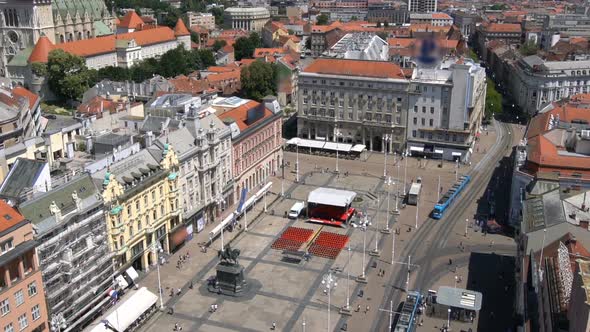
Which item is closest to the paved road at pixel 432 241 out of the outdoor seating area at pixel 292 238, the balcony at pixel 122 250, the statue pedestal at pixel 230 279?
the outdoor seating area at pixel 292 238

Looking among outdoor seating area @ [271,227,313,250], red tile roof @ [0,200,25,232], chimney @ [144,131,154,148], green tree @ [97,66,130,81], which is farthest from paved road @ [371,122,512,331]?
green tree @ [97,66,130,81]

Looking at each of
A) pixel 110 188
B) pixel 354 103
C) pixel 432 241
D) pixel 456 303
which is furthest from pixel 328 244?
pixel 354 103

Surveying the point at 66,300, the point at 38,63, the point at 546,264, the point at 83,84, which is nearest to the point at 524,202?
the point at 546,264

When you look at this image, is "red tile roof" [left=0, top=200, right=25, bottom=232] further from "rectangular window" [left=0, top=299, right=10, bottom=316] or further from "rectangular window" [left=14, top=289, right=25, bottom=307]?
"rectangular window" [left=0, top=299, right=10, bottom=316]

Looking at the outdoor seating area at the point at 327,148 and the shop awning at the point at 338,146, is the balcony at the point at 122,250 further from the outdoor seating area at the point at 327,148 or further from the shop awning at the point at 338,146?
the shop awning at the point at 338,146

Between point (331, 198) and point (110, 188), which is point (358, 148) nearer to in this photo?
point (331, 198)

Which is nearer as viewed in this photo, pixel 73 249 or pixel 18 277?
pixel 18 277

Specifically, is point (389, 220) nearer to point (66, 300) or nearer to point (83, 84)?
point (66, 300)
